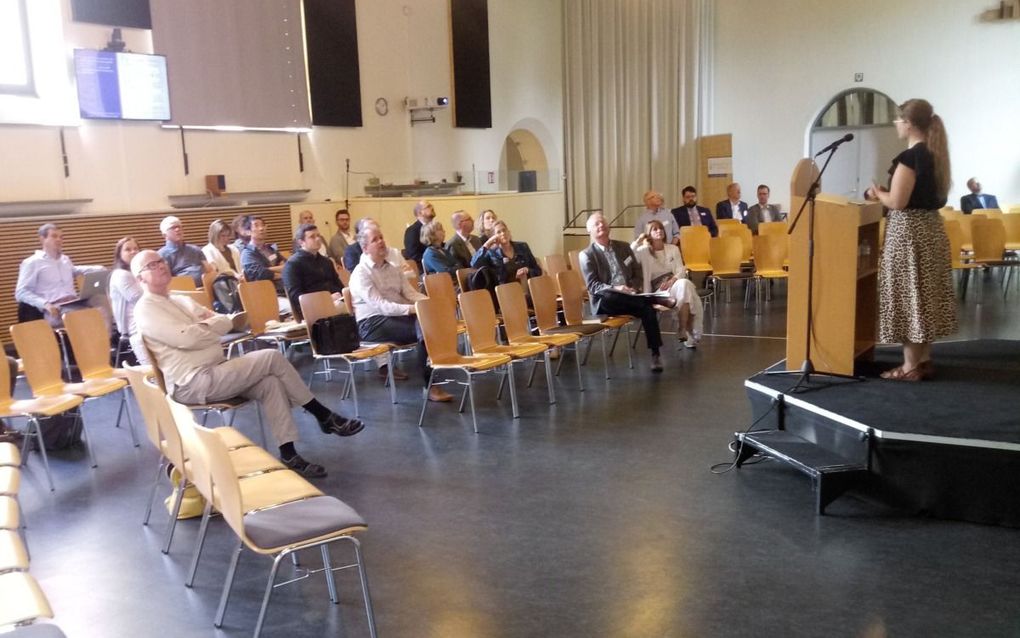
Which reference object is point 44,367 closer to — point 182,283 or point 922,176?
point 182,283

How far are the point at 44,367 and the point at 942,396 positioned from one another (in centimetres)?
533

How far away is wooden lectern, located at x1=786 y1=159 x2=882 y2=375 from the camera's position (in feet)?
15.1

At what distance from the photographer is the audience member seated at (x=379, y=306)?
21.1 ft

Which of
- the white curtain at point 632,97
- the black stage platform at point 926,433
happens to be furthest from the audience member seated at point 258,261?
the white curtain at point 632,97

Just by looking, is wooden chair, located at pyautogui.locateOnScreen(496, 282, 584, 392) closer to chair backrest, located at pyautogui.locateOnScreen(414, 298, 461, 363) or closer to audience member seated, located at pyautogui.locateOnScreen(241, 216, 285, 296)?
chair backrest, located at pyautogui.locateOnScreen(414, 298, 461, 363)

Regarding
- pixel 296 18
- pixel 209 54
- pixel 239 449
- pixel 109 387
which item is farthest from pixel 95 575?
pixel 296 18

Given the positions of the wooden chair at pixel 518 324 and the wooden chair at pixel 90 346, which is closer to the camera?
the wooden chair at pixel 90 346

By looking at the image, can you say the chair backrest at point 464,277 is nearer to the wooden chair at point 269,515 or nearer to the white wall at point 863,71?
the wooden chair at point 269,515

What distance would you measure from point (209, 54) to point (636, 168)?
8.96 meters

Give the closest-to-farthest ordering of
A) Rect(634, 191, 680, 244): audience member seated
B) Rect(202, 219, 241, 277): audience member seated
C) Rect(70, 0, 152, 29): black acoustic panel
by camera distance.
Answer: Rect(202, 219, 241, 277): audience member seated
Rect(70, 0, 152, 29): black acoustic panel
Rect(634, 191, 680, 244): audience member seated

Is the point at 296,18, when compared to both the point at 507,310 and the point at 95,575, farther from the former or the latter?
the point at 95,575

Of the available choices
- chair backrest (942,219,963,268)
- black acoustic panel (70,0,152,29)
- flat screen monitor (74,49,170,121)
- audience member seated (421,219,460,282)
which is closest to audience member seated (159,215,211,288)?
audience member seated (421,219,460,282)

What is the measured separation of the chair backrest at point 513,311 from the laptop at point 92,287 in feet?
13.1

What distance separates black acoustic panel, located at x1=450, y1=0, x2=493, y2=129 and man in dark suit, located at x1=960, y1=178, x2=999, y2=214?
790 centimetres
